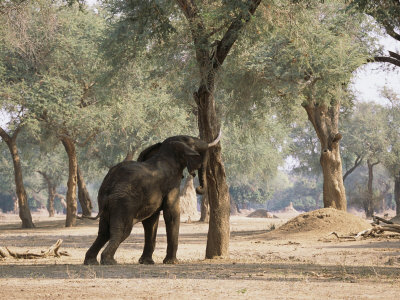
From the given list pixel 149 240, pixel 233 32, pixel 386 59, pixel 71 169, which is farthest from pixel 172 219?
pixel 71 169

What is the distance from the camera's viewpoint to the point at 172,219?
1236 centimetres

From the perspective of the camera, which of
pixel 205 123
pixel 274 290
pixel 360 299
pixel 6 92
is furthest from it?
pixel 6 92

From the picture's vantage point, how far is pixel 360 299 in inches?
282

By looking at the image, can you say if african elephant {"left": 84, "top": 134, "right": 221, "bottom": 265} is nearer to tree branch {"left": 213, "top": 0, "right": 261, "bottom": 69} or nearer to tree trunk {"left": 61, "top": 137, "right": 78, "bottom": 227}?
tree branch {"left": 213, "top": 0, "right": 261, "bottom": 69}

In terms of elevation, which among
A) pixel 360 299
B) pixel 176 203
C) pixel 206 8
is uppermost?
pixel 206 8

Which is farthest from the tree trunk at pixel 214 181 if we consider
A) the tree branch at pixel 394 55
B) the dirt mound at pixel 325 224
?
the tree branch at pixel 394 55

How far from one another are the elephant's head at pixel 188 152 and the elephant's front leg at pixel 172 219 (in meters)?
0.59

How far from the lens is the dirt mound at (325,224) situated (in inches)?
912

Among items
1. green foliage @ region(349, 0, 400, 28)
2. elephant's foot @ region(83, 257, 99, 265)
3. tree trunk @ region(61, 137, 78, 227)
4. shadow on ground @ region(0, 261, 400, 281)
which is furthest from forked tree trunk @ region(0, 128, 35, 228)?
green foliage @ region(349, 0, 400, 28)

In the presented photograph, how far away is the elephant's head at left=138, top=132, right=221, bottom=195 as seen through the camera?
12.6 metres

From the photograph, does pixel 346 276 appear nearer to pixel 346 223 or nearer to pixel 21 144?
pixel 346 223

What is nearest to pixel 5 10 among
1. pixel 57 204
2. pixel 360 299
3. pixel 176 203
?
pixel 176 203

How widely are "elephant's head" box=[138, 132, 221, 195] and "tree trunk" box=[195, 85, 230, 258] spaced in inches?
27.0

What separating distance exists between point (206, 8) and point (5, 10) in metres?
5.22
